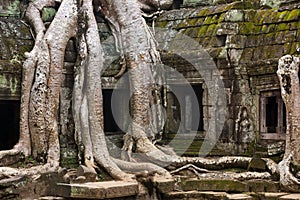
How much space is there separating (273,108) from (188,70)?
1.58 meters

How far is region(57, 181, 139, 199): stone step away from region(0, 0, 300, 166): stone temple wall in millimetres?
2437

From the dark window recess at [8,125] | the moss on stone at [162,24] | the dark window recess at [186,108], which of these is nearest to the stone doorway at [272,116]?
the dark window recess at [186,108]

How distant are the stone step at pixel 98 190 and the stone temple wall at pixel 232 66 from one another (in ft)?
8.00

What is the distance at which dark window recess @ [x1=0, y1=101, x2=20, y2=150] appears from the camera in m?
11.1

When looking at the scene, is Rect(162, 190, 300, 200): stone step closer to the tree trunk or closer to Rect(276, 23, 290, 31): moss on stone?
the tree trunk

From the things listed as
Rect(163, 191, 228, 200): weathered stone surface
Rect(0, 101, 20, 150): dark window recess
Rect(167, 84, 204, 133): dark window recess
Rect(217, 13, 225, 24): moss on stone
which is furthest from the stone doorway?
Rect(0, 101, 20, 150): dark window recess

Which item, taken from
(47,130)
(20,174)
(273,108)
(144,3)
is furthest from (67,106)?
(273,108)

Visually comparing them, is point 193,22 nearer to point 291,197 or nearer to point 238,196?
point 238,196

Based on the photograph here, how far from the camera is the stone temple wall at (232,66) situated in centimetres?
1022

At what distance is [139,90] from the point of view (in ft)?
36.0

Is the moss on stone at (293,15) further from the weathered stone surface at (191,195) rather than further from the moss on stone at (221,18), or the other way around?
the weathered stone surface at (191,195)

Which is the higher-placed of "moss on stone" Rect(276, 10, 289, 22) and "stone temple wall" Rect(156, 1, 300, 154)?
"moss on stone" Rect(276, 10, 289, 22)

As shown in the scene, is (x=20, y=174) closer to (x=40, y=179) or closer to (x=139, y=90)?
(x=40, y=179)

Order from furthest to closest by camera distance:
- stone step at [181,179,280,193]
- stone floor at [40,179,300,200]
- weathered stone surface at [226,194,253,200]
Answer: stone step at [181,179,280,193] < weathered stone surface at [226,194,253,200] < stone floor at [40,179,300,200]
